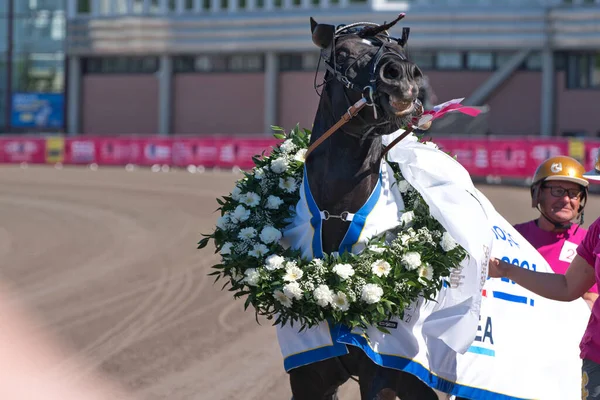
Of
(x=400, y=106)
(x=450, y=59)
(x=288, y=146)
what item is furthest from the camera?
(x=450, y=59)

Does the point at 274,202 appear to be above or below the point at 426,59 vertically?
below

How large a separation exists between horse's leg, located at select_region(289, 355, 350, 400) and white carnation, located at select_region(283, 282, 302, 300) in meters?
0.36

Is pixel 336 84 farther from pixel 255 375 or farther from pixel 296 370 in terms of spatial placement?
pixel 255 375

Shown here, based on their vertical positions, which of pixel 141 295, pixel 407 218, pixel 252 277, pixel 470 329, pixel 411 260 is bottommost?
pixel 141 295

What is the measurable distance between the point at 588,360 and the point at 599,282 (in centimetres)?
32

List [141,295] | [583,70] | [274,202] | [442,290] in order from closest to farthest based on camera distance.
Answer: [442,290] → [274,202] → [141,295] → [583,70]

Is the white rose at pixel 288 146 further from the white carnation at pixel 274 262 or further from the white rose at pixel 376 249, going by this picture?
the white rose at pixel 376 249

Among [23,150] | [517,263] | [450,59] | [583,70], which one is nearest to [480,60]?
[450,59]

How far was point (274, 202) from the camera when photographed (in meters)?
4.61

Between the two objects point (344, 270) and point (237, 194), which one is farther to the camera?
point (237, 194)

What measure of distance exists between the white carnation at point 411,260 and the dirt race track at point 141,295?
2.78 meters

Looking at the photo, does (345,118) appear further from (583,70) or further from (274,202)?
(583,70)

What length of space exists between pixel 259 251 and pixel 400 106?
0.95 m

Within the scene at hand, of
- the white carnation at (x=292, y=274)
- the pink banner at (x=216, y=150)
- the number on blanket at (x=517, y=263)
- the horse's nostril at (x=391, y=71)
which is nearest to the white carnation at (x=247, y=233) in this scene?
the white carnation at (x=292, y=274)
